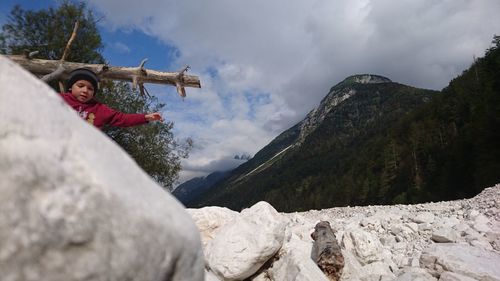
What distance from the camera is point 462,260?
7348mm

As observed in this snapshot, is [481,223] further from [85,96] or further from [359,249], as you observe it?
[85,96]

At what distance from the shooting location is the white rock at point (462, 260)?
22.7 feet

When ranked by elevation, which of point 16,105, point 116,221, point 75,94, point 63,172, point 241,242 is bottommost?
point 241,242

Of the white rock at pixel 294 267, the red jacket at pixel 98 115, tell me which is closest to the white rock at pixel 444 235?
the white rock at pixel 294 267

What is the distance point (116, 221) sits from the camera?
6.30 feet

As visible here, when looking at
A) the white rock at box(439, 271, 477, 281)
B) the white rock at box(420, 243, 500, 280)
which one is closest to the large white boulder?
the white rock at box(439, 271, 477, 281)

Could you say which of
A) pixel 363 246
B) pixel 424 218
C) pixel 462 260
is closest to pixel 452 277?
pixel 462 260

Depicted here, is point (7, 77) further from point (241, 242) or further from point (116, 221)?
point (241, 242)

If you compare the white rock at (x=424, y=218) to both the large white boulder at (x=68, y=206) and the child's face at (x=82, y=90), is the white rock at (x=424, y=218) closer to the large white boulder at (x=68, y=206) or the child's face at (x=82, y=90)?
the child's face at (x=82, y=90)

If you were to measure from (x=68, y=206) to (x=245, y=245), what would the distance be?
5.41 metres

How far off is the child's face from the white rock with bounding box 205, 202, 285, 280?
368cm

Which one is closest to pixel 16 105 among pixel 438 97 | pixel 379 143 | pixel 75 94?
pixel 75 94

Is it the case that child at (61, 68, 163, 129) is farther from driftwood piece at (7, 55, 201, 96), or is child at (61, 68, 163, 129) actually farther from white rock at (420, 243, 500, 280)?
white rock at (420, 243, 500, 280)

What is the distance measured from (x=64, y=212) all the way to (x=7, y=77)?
0.84m
